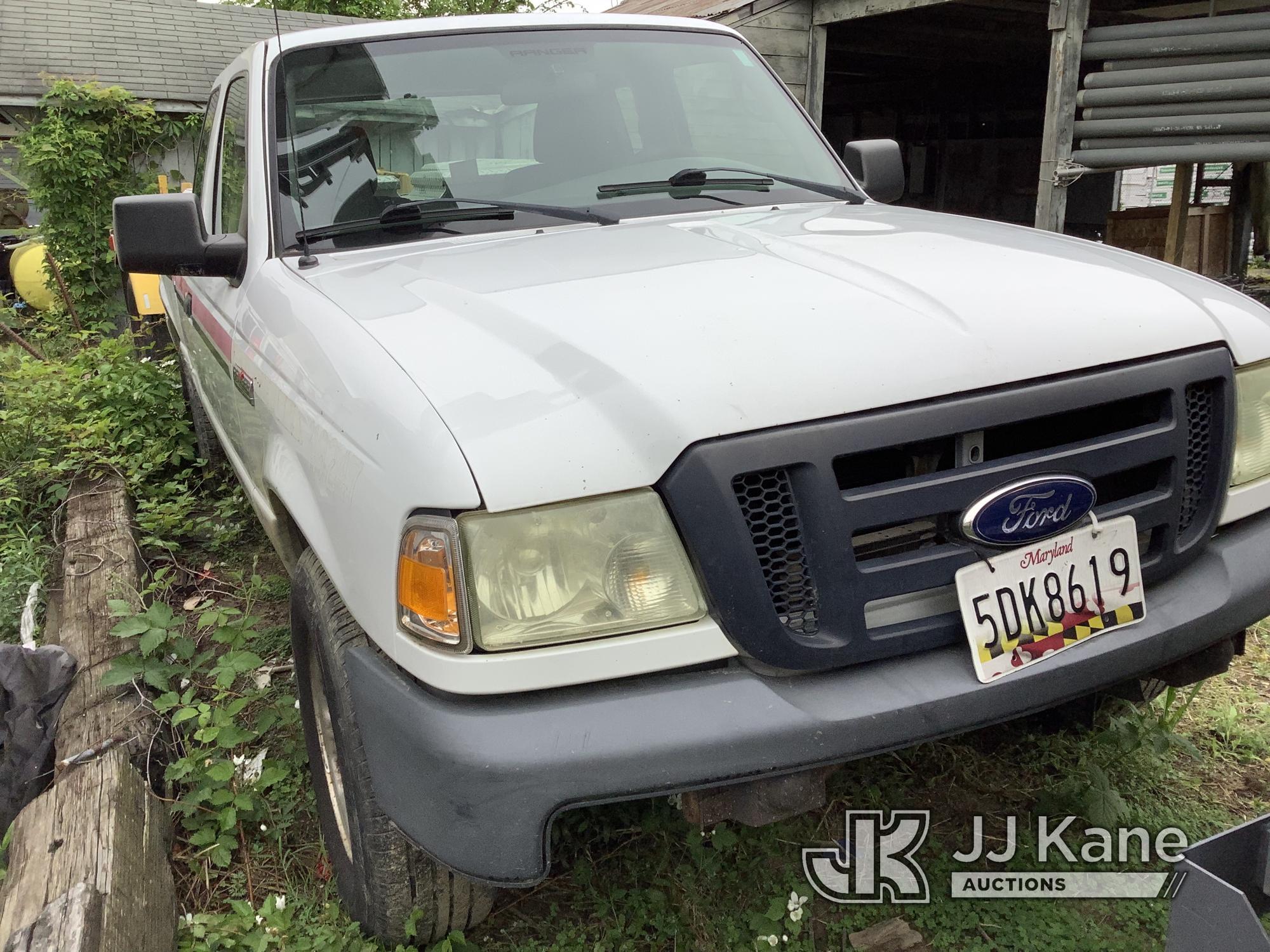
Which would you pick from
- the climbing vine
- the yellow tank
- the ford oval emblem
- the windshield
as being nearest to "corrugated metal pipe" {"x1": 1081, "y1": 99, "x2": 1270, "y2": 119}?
the windshield

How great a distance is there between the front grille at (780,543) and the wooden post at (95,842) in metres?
1.36

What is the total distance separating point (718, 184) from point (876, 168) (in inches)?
26.6

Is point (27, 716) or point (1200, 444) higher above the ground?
point (1200, 444)

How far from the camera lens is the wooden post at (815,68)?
891cm

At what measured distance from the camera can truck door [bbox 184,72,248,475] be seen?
2.72m

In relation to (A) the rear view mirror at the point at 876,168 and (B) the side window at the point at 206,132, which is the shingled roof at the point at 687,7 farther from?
(A) the rear view mirror at the point at 876,168

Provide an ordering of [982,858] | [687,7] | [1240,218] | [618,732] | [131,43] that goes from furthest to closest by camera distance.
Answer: [131,43] → [1240,218] → [687,7] → [982,858] → [618,732]

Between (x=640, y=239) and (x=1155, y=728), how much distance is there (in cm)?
180

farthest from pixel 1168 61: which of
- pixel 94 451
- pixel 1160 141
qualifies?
pixel 94 451

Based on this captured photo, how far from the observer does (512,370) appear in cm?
156

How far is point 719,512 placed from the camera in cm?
143

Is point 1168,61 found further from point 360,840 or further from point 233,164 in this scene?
point 360,840

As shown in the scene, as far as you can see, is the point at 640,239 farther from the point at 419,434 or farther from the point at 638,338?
the point at 419,434

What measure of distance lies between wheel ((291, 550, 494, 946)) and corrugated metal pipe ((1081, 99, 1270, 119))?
22.9 ft
